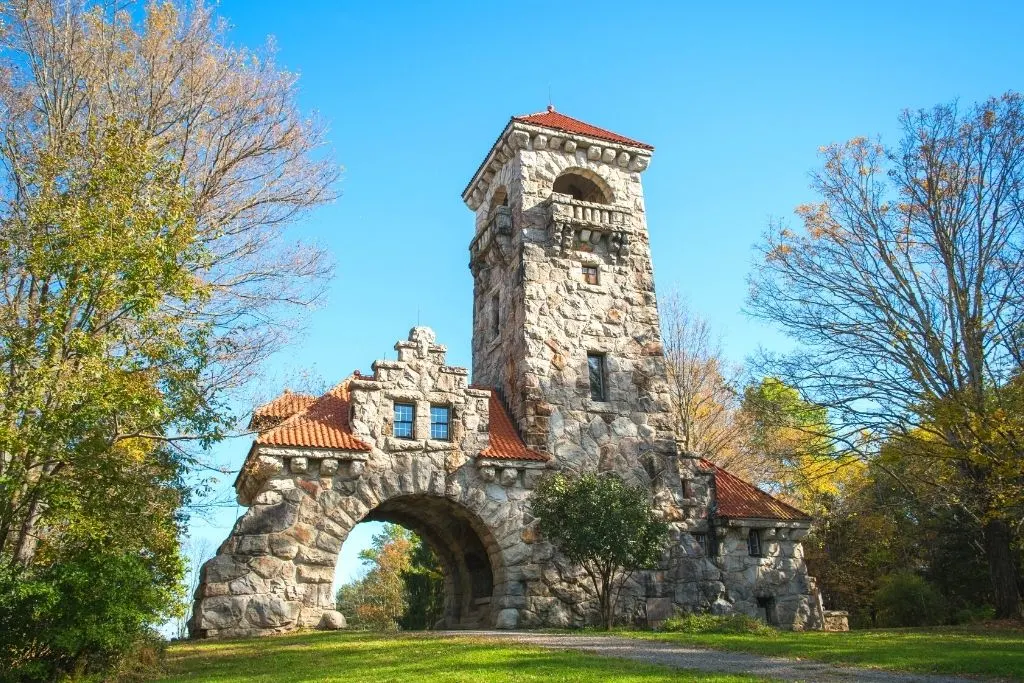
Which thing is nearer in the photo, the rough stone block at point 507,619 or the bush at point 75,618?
the bush at point 75,618

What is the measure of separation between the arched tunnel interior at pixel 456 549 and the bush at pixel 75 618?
8.75m

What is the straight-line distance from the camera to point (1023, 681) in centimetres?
966

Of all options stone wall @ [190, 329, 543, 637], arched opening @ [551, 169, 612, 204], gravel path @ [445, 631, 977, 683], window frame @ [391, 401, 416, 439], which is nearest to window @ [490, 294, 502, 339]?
stone wall @ [190, 329, 543, 637]

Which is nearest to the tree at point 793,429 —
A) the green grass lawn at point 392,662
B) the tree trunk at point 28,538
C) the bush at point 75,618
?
the green grass lawn at point 392,662

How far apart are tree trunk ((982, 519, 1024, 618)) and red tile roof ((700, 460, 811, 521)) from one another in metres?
4.48

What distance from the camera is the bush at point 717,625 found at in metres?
16.8

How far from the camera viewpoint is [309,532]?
59.4 ft

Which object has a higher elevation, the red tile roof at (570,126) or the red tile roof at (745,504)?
the red tile roof at (570,126)

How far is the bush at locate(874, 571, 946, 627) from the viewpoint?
25.5m

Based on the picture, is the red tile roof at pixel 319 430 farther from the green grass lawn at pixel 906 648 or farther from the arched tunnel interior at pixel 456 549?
the green grass lawn at pixel 906 648

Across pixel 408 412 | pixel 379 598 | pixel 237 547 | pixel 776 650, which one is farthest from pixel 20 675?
pixel 379 598

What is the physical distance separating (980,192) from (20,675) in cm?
2175

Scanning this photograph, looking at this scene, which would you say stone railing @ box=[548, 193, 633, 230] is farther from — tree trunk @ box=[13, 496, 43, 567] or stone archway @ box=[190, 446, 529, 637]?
tree trunk @ box=[13, 496, 43, 567]

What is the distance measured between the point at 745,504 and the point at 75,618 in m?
17.1
